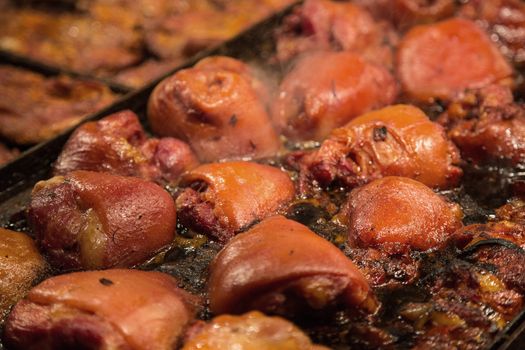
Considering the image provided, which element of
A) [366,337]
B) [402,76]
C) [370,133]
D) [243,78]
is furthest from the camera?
[402,76]

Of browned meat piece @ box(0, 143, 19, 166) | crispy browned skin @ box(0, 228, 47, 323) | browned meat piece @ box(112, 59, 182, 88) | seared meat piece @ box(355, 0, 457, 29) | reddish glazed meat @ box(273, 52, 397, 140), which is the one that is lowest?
browned meat piece @ box(0, 143, 19, 166)

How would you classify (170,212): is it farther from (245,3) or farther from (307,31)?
(245,3)

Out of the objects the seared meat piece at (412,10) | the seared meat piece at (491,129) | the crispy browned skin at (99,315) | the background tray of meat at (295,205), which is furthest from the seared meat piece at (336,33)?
the crispy browned skin at (99,315)

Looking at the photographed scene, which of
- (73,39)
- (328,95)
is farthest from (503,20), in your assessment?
(73,39)

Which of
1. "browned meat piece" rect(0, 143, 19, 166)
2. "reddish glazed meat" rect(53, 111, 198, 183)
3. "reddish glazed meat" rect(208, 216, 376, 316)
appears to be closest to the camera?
"reddish glazed meat" rect(208, 216, 376, 316)

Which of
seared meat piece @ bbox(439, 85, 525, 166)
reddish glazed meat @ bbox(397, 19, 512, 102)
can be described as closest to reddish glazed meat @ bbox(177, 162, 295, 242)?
seared meat piece @ bbox(439, 85, 525, 166)

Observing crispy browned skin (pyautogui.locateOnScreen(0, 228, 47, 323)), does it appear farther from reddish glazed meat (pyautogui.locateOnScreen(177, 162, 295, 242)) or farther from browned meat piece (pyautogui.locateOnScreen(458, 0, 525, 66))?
browned meat piece (pyautogui.locateOnScreen(458, 0, 525, 66))

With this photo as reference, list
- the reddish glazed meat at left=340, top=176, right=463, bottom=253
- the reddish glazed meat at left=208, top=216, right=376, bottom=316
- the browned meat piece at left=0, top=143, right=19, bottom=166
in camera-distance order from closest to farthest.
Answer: the reddish glazed meat at left=208, top=216, right=376, bottom=316 < the reddish glazed meat at left=340, top=176, right=463, bottom=253 < the browned meat piece at left=0, top=143, right=19, bottom=166

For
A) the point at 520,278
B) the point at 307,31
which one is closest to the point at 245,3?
the point at 307,31
